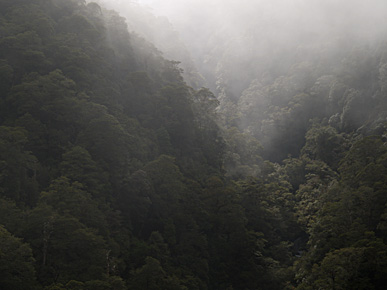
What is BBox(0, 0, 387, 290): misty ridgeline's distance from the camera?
2650 centimetres

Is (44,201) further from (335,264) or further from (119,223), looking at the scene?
(335,264)

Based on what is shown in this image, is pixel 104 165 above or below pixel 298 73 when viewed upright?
below

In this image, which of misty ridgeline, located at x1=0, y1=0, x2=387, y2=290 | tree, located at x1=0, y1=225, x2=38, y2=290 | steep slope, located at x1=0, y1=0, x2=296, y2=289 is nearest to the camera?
tree, located at x1=0, y1=225, x2=38, y2=290

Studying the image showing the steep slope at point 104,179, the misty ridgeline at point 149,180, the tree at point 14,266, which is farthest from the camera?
the misty ridgeline at point 149,180

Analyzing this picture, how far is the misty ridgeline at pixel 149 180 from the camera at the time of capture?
26500 mm

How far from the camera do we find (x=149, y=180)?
1368 inches

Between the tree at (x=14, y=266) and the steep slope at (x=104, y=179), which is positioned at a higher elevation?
the steep slope at (x=104, y=179)

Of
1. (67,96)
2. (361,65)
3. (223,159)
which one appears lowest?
(67,96)

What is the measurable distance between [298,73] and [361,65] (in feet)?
56.3

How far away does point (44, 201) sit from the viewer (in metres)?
26.7

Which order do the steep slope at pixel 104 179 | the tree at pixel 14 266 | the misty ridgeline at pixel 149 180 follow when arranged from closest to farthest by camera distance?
the tree at pixel 14 266 < the steep slope at pixel 104 179 < the misty ridgeline at pixel 149 180

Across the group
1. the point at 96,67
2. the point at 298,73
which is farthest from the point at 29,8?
the point at 298,73

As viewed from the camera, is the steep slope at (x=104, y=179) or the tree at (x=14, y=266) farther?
the steep slope at (x=104, y=179)

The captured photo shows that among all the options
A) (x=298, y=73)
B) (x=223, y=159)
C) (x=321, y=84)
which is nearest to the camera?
(x=223, y=159)
